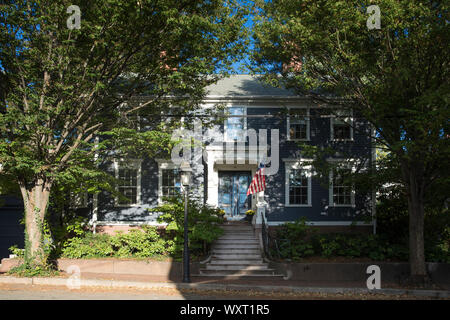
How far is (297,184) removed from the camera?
18.7 m

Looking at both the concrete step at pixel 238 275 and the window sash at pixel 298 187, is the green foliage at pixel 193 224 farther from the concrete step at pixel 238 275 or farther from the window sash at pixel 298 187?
the window sash at pixel 298 187

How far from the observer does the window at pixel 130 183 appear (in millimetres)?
18172

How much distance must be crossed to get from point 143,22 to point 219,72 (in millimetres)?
3412

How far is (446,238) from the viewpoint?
16312 millimetres

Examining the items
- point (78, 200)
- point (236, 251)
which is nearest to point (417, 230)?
point (236, 251)

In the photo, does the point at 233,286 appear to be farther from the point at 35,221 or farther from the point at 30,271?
the point at 35,221

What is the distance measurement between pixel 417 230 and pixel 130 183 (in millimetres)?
12305

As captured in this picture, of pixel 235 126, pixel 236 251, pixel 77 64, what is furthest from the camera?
pixel 235 126

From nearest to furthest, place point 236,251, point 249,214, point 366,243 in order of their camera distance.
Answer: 1. point 236,251
2. point 366,243
3. point 249,214

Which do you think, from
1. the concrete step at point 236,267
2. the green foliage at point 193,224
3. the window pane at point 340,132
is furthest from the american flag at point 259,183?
the window pane at point 340,132

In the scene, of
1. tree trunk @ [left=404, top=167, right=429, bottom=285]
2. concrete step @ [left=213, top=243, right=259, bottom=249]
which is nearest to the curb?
tree trunk @ [left=404, top=167, right=429, bottom=285]

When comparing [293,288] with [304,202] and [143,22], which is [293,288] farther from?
[143,22]

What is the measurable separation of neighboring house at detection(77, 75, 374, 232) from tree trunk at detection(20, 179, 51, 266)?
5.41 meters

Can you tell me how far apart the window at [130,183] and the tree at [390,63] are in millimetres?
8005
